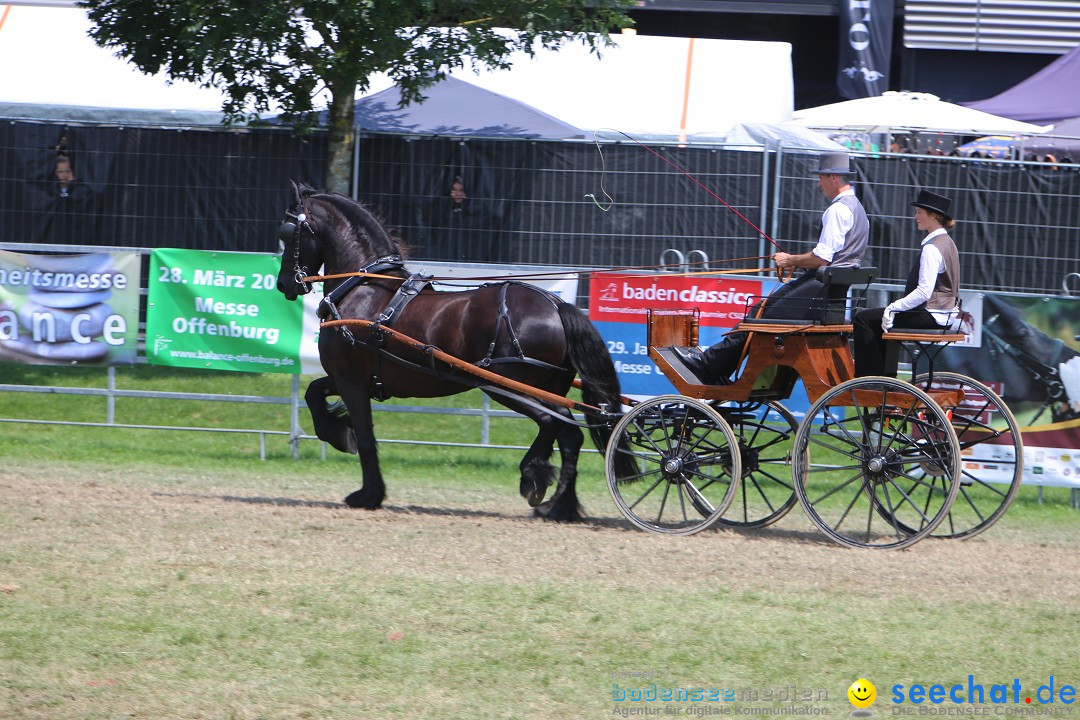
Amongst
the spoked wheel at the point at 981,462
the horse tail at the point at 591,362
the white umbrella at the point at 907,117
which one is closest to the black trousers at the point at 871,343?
the spoked wheel at the point at 981,462

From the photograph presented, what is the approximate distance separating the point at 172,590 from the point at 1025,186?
26.6 feet

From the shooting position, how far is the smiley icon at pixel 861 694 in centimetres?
481

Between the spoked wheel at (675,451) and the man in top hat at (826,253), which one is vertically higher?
the man in top hat at (826,253)

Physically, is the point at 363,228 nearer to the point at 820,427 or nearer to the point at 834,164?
the point at 834,164

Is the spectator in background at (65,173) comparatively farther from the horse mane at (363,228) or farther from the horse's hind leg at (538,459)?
the horse's hind leg at (538,459)

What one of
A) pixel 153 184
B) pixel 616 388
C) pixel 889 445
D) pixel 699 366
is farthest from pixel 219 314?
pixel 889 445

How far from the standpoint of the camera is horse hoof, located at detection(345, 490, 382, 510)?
858 centimetres

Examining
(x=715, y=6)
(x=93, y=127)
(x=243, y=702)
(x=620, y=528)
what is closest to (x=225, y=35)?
(x=93, y=127)

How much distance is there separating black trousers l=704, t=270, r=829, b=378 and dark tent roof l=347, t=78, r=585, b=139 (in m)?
5.86

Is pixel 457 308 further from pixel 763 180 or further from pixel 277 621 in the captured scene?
pixel 763 180

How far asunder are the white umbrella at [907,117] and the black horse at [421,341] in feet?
24.6

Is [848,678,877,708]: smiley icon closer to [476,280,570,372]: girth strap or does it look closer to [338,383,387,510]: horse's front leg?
[476,280,570,372]: girth strap

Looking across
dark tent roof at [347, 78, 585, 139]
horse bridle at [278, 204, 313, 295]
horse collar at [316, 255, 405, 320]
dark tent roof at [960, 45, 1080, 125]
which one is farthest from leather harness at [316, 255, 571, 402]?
dark tent roof at [960, 45, 1080, 125]

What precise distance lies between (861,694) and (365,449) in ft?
14.6
